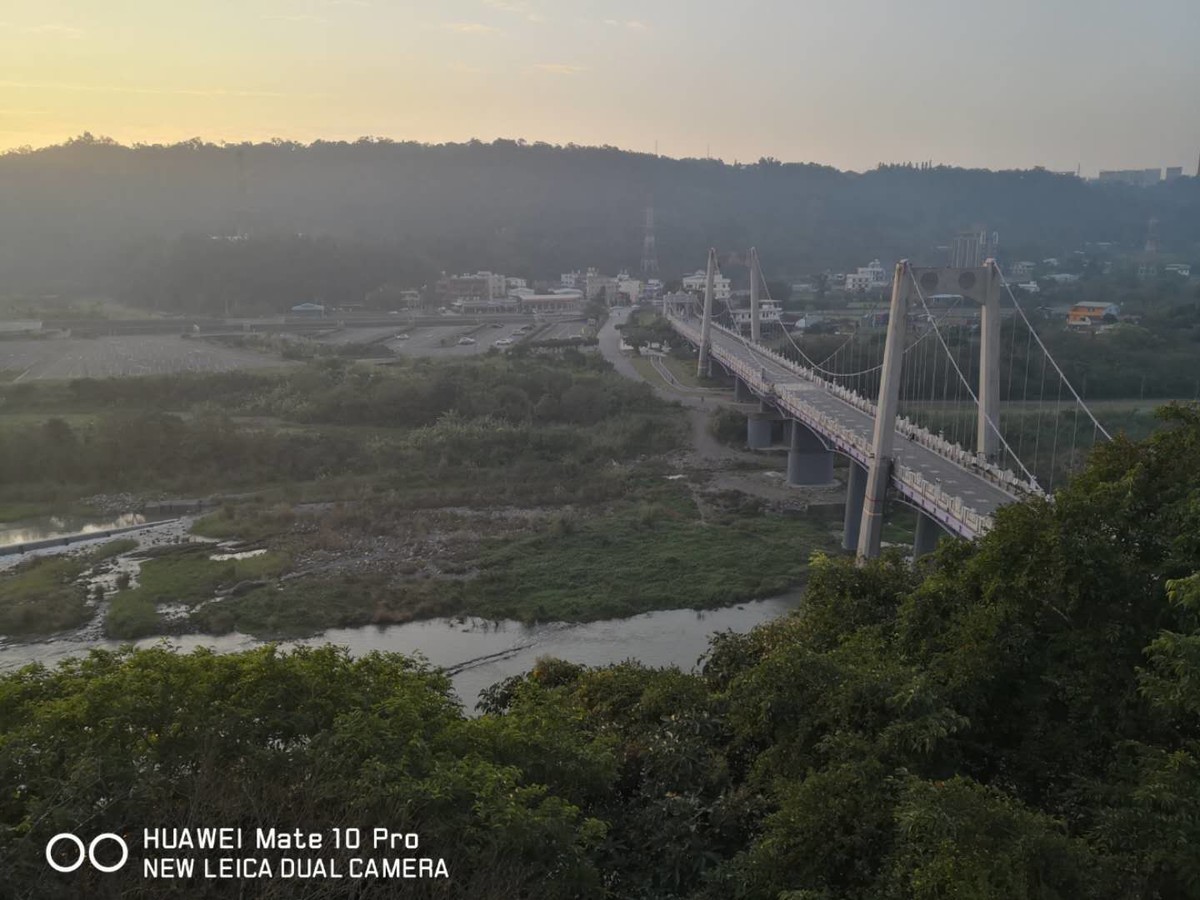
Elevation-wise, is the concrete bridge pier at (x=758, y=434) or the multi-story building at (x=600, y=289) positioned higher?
the multi-story building at (x=600, y=289)

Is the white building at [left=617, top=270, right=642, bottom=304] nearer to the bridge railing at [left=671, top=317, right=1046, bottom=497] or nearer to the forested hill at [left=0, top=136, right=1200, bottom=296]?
the forested hill at [left=0, top=136, right=1200, bottom=296]

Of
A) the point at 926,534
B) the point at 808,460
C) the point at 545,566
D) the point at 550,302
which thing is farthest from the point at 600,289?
the point at 926,534

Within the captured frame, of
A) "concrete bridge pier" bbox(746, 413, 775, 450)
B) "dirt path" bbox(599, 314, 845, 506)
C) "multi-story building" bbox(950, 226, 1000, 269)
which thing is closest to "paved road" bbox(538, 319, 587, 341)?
"dirt path" bbox(599, 314, 845, 506)

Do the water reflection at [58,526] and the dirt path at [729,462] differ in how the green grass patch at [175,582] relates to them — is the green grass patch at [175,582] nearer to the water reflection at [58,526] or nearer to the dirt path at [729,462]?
the water reflection at [58,526]

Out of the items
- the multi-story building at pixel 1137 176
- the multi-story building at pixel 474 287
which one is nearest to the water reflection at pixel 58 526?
the multi-story building at pixel 474 287

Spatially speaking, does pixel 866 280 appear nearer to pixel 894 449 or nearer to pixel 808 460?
pixel 808 460

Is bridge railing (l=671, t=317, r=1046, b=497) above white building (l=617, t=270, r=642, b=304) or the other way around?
the other way around
